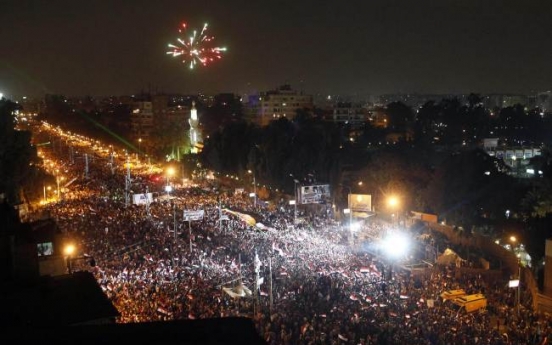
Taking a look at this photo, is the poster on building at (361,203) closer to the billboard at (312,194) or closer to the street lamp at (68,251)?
the billboard at (312,194)

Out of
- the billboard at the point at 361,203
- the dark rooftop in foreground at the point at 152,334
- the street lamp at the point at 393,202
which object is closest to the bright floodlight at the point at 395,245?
the billboard at the point at 361,203

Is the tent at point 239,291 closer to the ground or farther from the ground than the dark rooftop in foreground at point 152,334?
closer to the ground

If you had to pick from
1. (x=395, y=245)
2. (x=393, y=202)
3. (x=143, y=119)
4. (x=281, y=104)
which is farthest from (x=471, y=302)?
(x=143, y=119)

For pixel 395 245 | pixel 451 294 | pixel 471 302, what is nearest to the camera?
pixel 471 302

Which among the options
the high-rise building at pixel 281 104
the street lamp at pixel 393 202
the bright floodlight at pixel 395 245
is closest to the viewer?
the bright floodlight at pixel 395 245

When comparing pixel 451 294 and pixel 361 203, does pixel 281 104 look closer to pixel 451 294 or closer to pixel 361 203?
pixel 361 203
